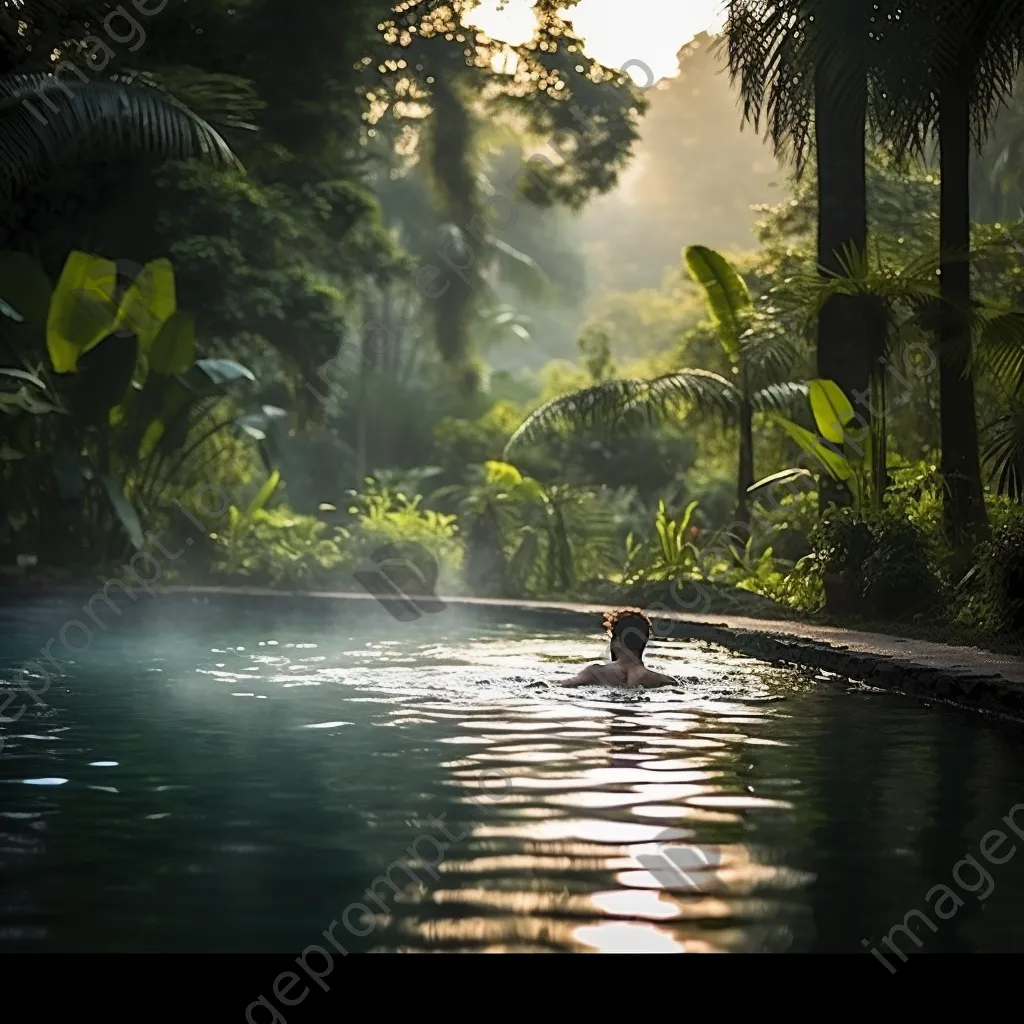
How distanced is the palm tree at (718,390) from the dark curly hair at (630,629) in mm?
8293

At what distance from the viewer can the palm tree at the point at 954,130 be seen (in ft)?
46.4

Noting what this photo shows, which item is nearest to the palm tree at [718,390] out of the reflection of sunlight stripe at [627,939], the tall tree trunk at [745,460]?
the tall tree trunk at [745,460]

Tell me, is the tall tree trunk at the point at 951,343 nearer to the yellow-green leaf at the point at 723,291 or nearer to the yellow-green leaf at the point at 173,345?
the yellow-green leaf at the point at 723,291

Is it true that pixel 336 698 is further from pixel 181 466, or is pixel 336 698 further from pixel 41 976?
pixel 181 466

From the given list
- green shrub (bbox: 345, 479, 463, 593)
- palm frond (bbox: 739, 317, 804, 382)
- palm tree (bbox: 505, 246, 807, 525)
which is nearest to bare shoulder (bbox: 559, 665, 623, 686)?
palm frond (bbox: 739, 317, 804, 382)

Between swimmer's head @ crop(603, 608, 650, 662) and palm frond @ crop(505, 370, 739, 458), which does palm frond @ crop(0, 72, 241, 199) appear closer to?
palm frond @ crop(505, 370, 739, 458)

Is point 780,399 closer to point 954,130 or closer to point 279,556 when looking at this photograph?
point 954,130

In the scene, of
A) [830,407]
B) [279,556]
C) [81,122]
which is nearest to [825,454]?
[830,407]

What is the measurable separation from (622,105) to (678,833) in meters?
25.2

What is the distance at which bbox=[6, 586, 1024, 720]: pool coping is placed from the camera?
9766 mm

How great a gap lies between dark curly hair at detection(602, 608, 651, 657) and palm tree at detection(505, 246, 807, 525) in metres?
8.29

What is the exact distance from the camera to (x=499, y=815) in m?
6.50

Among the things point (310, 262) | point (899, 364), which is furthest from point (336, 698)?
point (310, 262)

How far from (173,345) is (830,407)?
830 cm
